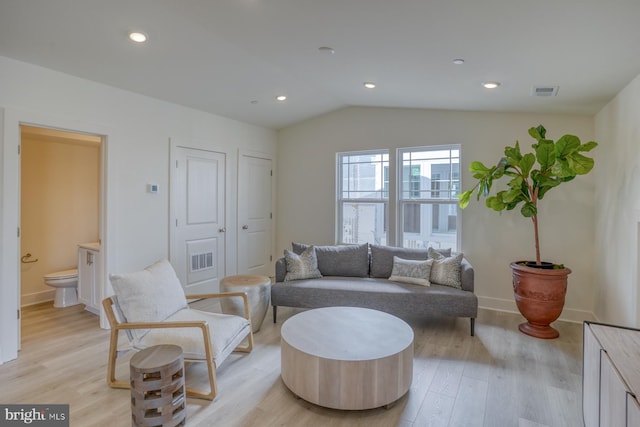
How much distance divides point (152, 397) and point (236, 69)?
9.65ft

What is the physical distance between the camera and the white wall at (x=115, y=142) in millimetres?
2826

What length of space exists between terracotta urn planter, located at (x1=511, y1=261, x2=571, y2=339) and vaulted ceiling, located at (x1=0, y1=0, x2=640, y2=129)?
5.52 feet

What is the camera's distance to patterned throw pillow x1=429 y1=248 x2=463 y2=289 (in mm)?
3598

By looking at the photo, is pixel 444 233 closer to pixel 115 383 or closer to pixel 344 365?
pixel 344 365

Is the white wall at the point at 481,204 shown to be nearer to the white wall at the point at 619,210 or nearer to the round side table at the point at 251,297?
the white wall at the point at 619,210

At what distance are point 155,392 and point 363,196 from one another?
12.4ft

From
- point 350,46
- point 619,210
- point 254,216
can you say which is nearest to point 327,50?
point 350,46

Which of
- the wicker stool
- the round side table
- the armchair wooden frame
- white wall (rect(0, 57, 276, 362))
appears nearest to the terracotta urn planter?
the round side table

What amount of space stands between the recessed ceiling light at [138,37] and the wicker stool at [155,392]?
2356 millimetres

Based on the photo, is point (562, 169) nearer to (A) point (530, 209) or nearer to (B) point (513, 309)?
(A) point (530, 209)

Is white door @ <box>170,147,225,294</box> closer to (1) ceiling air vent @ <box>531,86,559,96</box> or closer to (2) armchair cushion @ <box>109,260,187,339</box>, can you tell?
(2) armchair cushion @ <box>109,260,187,339</box>

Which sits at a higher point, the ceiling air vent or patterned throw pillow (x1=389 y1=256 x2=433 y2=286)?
the ceiling air vent

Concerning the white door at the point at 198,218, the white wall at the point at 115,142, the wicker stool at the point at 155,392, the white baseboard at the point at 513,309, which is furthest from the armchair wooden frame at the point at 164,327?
the white baseboard at the point at 513,309

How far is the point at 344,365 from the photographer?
83.4 inches
